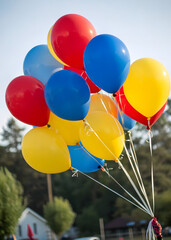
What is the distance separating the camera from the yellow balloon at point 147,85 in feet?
15.8

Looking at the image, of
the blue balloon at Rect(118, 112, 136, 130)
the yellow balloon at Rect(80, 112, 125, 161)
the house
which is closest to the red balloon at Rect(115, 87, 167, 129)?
the blue balloon at Rect(118, 112, 136, 130)

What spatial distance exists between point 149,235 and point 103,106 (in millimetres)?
2072

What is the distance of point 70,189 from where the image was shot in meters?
36.9

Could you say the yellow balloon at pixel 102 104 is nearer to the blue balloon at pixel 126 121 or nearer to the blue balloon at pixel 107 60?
the blue balloon at pixel 126 121

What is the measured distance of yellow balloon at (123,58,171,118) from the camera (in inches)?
189

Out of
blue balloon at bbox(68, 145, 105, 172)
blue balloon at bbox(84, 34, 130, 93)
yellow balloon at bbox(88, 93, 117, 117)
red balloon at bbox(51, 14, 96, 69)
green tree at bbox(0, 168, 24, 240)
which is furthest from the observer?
green tree at bbox(0, 168, 24, 240)

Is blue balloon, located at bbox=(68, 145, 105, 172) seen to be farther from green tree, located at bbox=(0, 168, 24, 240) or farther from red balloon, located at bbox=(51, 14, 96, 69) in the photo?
green tree, located at bbox=(0, 168, 24, 240)

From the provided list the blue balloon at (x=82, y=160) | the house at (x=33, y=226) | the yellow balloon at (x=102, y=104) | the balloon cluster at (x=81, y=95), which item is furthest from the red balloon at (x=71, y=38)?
the house at (x=33, y=226)

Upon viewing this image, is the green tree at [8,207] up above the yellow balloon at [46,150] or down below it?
below

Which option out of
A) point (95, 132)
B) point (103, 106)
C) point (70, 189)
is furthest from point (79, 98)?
point (70, 189)

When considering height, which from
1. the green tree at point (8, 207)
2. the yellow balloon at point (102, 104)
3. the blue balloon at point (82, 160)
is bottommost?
the green tree at point (8, 207)

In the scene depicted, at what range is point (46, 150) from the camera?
4.98 metres

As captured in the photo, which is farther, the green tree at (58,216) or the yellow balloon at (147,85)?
the green tree at (58,216)

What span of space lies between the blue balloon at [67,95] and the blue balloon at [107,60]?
10.3 inches
